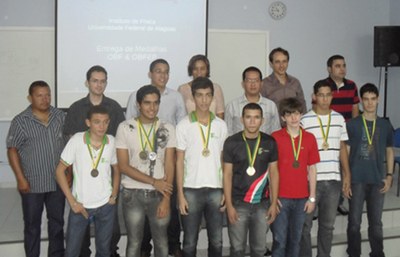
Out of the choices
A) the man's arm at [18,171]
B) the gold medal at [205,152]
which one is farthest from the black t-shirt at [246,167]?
the man's arm at [18,171]

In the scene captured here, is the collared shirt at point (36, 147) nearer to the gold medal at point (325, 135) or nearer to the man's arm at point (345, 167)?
the gold medal at point (325, 135)

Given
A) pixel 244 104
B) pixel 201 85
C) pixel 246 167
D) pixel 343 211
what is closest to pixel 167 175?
pixel 246 167

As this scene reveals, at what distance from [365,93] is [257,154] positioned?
1112mm

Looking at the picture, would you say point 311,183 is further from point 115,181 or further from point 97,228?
point 97,228

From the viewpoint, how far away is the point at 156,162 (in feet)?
10.0

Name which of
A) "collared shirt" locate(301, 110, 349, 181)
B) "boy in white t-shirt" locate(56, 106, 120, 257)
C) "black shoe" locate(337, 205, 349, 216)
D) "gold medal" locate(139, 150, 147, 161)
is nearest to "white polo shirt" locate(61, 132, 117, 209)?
"boy in white t-shirt" locate(56, 106, 120, 257)

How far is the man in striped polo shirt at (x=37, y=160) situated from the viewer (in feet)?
10.8

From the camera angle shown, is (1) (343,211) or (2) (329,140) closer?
(2) (329,140)

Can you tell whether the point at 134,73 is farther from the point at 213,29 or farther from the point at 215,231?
the point at 215,231

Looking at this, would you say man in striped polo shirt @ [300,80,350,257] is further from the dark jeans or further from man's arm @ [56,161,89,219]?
man's arm @ [56,161,89,219]

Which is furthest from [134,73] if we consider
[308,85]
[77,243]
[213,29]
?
[77,243]

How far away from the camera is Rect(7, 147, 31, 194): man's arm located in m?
3.24

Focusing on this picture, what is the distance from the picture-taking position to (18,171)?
3.26 meters

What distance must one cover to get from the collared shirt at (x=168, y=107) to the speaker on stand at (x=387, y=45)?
3.55 m
